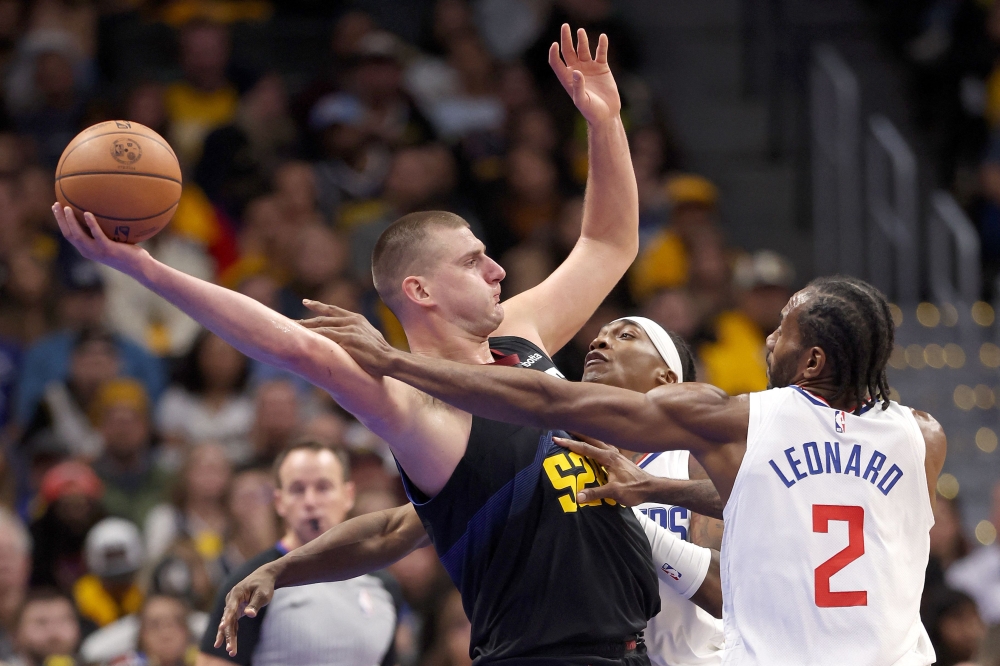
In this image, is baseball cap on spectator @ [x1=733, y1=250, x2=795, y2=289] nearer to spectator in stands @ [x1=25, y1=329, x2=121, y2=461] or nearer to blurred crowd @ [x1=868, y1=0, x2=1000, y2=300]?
blurred crowd @ [x1=868, y1=0, x2=1000, y2=300]

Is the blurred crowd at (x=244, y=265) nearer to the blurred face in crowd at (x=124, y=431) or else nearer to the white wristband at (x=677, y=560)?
the blurred face in crowd at (x=124, y=431)

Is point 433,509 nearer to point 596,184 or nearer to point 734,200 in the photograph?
point 596,184

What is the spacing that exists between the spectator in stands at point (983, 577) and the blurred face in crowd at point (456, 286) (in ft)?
19.9

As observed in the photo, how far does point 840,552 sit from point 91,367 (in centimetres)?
714

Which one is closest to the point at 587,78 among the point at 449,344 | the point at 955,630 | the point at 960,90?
the point at 449,344

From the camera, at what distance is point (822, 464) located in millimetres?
4469

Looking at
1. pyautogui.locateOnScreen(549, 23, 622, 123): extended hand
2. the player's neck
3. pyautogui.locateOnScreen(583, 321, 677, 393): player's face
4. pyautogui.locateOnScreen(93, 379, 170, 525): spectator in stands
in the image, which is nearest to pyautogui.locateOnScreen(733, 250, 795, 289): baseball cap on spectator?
pyautogui.locateOnScreen(93, 379, 170, 525): spectator in stands

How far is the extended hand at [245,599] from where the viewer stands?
5.08m

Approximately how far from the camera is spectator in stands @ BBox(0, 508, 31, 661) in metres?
8.55

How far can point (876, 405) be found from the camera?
467 centimetres

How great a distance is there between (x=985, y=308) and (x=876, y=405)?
7.94 meters

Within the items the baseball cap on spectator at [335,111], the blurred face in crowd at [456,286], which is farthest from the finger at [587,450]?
the baseball cap on spectator at [335,111]

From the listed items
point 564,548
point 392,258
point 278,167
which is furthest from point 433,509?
point 278,167

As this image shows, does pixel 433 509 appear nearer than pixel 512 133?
Yes
